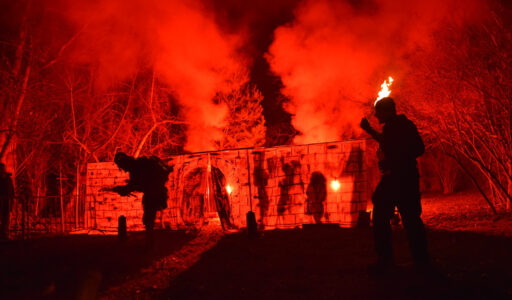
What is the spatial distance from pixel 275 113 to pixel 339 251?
18593 mm

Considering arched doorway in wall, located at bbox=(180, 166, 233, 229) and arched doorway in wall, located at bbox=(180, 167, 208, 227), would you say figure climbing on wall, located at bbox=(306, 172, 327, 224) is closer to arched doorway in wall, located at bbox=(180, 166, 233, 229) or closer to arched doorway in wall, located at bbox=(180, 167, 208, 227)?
arched doorway in wall, located at bbox=(180, 166, 233, 229)

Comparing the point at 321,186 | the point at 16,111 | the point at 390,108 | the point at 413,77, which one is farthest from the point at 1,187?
the point at 413,77

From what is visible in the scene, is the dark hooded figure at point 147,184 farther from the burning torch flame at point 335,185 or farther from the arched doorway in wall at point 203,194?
the burning torch flame at point 335,185

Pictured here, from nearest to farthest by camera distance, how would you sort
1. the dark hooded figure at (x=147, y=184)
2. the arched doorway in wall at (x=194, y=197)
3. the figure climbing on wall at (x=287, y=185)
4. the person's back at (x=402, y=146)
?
the person's back at (x=402, y=146) → the dark hooded figure at (x=147, y=184) → the figure climbing on wall at (x=287, y=185) → the arched doorway in wall at (x=194, y=197)

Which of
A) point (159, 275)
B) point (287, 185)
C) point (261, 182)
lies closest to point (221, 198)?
point (261, 182)

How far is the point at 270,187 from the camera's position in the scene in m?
9.48

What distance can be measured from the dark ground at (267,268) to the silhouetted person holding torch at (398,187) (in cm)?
29

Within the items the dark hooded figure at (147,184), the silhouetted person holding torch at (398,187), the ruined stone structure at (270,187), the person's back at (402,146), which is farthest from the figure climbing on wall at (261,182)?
the person's back at (402,146)

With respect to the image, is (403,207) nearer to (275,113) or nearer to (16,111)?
(16,111)

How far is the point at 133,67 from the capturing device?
13992 mm

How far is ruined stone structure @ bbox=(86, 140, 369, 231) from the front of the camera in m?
8.98

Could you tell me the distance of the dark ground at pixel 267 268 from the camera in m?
3.30

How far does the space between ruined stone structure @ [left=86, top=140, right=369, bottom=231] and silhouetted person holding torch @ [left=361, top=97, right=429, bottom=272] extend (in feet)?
17.4

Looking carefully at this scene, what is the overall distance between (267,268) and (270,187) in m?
4.89
